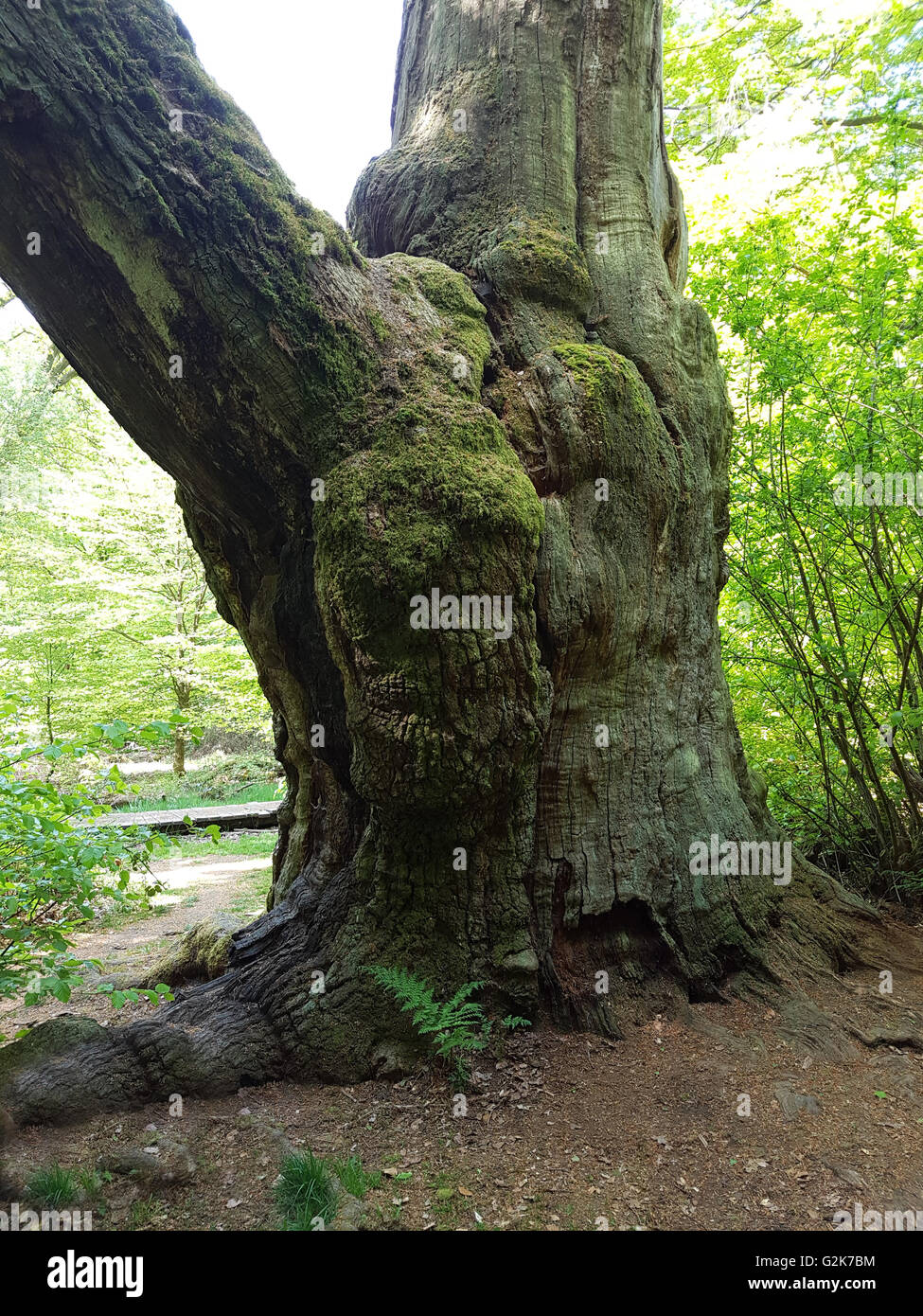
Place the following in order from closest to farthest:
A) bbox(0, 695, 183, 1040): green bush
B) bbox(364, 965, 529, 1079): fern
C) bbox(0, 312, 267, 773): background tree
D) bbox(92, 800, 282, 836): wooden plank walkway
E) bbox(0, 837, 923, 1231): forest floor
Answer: bbox(0, 837, 923, 1231): forest floor < bbox(0, 695, 183, 1040): green bush < bbox(364, 965, 529, 1079): fern < bbox(92, 800, 282, 836): wooden plank walkway < bbox(0, 312, 267, 773): background tree

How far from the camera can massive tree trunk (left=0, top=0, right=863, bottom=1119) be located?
2.72m

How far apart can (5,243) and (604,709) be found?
298cm

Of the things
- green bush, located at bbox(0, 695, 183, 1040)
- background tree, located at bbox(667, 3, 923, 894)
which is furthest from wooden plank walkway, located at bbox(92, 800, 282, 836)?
green bush, located at bbox(0, 695, 183, 1040)

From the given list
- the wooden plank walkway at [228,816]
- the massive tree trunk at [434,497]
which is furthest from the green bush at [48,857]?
the wooden plank walkway at [228,816]

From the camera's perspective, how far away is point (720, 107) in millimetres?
9242

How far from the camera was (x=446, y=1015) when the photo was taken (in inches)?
111

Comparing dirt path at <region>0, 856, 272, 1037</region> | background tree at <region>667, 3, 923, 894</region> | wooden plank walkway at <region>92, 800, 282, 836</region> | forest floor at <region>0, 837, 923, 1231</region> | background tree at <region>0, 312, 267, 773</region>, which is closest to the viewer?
forest floor at <region>0, 837, 923, 1231</region>

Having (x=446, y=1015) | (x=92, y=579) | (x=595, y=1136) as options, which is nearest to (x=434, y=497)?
(x=446, y=1015)

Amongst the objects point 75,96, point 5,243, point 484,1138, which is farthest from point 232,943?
point 75,96

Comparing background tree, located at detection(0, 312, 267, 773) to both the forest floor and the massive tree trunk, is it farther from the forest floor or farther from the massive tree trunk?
the forest floor

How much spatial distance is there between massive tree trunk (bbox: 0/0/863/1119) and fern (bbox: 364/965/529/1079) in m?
0.09

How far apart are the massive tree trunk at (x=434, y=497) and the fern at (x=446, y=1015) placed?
0.09 m

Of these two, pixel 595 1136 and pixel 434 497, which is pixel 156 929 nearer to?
pixel 595 1136
